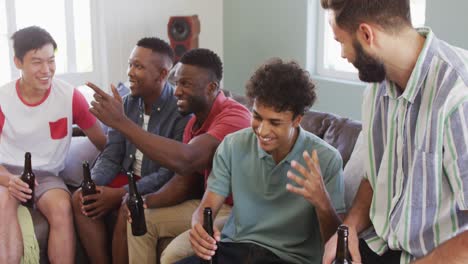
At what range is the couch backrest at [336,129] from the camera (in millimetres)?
2300

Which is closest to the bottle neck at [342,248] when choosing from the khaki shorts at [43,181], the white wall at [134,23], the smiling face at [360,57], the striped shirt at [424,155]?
the striped shirt at [424,155]

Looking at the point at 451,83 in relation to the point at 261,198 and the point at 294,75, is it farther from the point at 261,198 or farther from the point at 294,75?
the point at 261,198

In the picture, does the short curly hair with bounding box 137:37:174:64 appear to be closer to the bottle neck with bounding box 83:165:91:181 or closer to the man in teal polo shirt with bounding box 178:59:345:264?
the bottle neck with bounding box 83:165:91:181

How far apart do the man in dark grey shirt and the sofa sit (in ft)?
0.50

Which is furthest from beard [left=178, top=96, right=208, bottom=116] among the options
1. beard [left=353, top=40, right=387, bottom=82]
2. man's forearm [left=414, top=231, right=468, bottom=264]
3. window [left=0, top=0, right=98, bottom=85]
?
window [left=0, top=0, right=98, bottom=85]

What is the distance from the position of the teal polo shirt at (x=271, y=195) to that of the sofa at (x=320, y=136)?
0.37 meters

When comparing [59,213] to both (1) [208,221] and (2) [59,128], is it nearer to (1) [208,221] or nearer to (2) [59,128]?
(2) [59,128]

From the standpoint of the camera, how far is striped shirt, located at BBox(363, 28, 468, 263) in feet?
4.53

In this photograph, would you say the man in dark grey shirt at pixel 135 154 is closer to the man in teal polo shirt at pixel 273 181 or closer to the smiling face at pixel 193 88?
the smiling face at pixel 193 88

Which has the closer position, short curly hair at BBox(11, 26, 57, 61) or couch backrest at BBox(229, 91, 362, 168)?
couch backrest at BBox(229, 91, 362, 168)

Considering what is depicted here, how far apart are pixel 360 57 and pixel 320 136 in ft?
3.23

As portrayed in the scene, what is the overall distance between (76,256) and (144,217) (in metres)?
0.50

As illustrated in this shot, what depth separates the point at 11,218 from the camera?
2.54 metres

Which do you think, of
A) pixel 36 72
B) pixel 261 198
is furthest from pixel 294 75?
pixel 36 72
